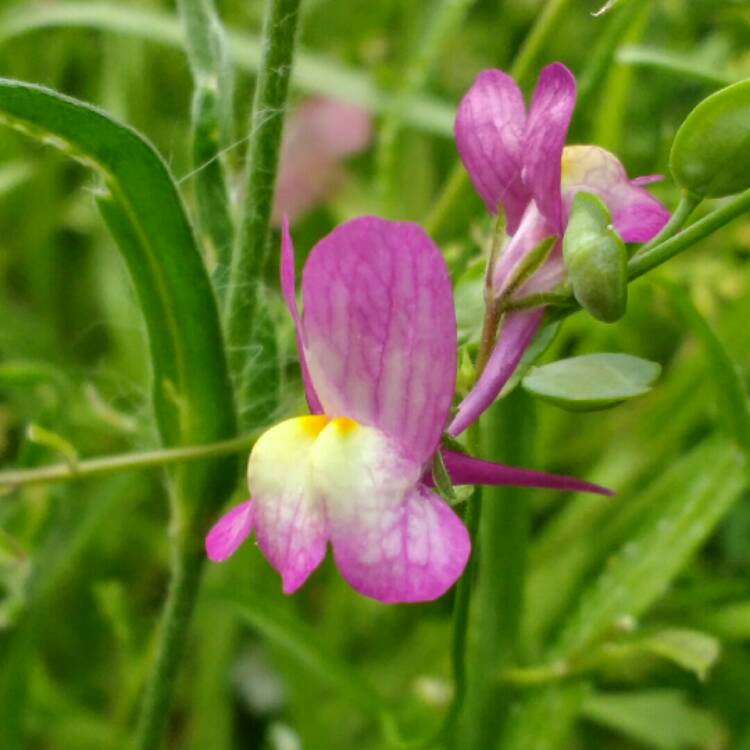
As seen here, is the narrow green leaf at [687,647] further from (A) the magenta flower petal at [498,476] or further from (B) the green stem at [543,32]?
(B) the green stem at [543,32]

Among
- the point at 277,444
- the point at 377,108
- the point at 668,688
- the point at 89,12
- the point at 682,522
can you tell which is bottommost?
the point at 668,688

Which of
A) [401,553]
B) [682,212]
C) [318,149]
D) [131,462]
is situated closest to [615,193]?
[682,212]

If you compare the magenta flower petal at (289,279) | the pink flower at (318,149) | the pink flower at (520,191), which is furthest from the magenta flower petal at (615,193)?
the pink flower at (318,149)

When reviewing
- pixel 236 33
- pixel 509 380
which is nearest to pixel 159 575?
pixel 236 33

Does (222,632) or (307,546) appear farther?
(222,632)

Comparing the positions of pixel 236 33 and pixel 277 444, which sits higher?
pixel 236 33

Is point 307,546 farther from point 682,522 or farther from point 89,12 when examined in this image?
point 89,12
